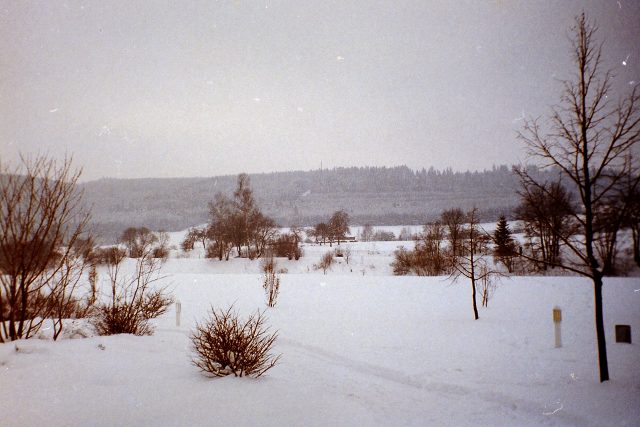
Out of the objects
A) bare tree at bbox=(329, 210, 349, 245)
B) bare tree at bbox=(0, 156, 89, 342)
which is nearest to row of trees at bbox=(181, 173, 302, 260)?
bare tree at bbox=(329, 210, 349, 245)

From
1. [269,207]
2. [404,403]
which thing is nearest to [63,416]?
[404,403]

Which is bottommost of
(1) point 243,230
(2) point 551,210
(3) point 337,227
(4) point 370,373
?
(4) point 370,373

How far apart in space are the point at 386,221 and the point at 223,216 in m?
46.3

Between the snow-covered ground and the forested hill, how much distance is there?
57585mm

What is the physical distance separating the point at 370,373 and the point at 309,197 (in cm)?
8865

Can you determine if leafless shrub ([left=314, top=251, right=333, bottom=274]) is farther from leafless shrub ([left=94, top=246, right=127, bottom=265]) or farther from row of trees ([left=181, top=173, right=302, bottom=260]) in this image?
leafless shrub ([left=94, top=246, right=127, bottom=265])

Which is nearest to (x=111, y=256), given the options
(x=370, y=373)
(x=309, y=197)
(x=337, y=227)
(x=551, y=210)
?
(x=370, y=373)

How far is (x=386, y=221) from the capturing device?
74500mm

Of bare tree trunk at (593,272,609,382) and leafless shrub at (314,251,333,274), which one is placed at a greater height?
bare tree trunk at (593,272,609,382)

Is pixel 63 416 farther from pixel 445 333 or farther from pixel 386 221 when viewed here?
pixel 386 221

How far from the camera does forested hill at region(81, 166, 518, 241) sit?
240ft

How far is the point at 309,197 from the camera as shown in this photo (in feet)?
311

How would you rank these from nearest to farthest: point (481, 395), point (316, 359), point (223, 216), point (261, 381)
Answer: point (261, 381)
point (481, 395)
point (316, 359)
point (223, 216)

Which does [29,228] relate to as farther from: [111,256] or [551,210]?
[551,210]
